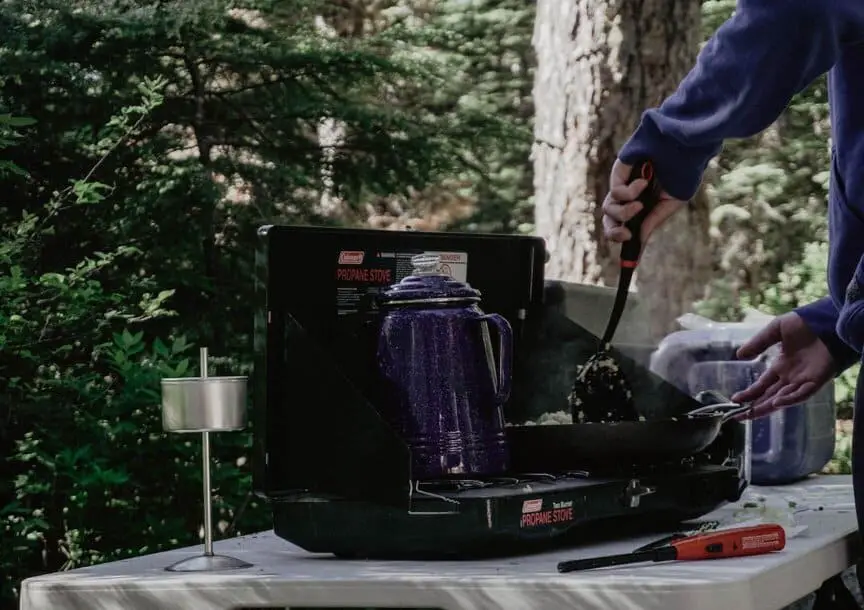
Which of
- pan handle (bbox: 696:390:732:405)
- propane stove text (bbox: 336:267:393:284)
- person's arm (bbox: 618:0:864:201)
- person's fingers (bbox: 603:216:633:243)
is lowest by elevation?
pan handle (bbox: 696:390:732:405)

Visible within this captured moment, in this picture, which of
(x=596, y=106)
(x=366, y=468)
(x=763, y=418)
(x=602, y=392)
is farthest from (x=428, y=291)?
(x=596, y=106)

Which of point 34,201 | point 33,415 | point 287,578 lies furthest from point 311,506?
point 34,201

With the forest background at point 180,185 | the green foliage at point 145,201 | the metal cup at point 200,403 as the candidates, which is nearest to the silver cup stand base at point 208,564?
Answer: the metal cup at point 200,403

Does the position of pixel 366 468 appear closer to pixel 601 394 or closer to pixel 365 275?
pixel 365 275

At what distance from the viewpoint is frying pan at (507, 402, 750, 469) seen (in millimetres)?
1642

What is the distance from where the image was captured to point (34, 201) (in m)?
4.18

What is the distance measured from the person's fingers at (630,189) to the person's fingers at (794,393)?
19.3 inches

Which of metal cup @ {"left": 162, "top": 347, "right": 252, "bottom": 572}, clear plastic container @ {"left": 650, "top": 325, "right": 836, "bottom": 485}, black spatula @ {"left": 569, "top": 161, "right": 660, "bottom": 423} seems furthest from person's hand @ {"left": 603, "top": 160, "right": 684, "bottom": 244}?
clear plastic container @ {"left": 650, "top": 325, "right": 836, "bottom": 485}

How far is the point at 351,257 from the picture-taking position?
175 centimetres

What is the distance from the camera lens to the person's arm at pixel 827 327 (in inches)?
76.5

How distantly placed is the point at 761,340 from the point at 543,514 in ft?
1.98

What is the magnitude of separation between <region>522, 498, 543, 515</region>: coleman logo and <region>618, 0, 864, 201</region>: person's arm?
17.1 inches

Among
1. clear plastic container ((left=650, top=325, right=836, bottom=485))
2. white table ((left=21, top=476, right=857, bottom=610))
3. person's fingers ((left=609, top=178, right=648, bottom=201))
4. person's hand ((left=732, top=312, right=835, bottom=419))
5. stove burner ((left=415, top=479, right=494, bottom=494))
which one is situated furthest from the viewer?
clear plastic container ((left=650, top=325, right=836, bottom=485))

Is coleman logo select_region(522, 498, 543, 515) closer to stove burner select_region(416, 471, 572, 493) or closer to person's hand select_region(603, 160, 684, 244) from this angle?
stove burner select_region(416, 471, 572, 493)
